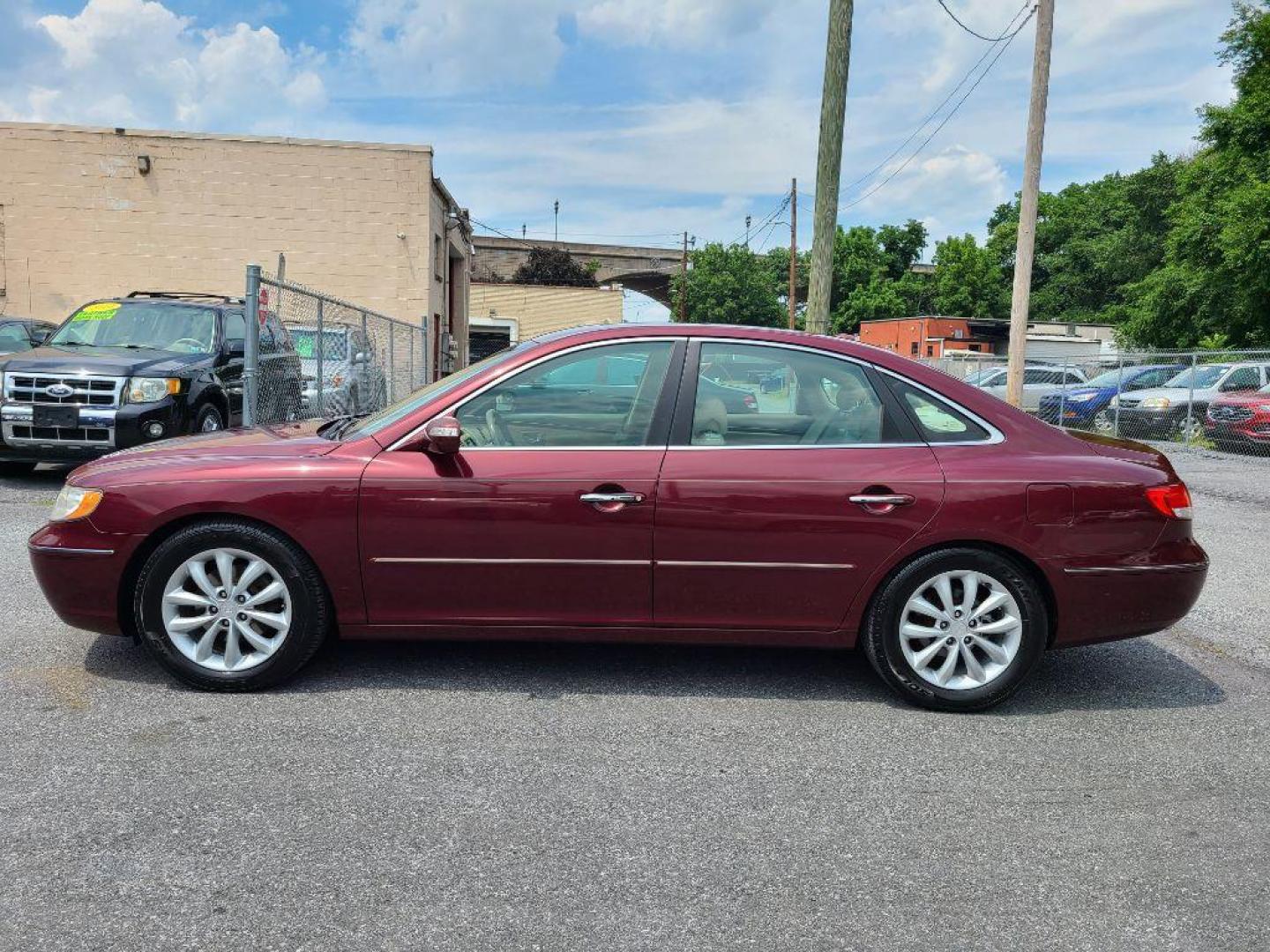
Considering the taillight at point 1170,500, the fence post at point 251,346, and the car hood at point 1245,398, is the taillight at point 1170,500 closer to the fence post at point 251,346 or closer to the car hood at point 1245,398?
the fence post at point 251,346

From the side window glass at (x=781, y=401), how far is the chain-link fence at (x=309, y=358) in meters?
3.52

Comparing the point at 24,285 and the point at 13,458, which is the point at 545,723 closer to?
the point at 13,458

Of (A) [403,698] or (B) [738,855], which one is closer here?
(B) [738,855]

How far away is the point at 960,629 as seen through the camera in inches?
162

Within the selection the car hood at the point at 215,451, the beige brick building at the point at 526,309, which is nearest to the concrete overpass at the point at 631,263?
the beige brick building at the point at 526,309

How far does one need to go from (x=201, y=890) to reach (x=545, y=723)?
1.46 meters

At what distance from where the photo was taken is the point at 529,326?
→ 51562 millimetres

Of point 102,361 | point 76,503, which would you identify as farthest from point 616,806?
point 102,361

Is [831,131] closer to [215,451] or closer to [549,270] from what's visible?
[215,451]

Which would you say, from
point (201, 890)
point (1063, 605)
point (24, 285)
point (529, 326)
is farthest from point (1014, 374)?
point (529, 326)

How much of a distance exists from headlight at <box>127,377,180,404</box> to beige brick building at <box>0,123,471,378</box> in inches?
629

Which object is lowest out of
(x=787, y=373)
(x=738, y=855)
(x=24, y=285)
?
(x=738, y=855)

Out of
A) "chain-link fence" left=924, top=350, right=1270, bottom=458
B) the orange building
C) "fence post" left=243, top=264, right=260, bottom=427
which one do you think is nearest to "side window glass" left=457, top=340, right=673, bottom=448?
"fence post" left=243, top=264, right=260, bottom=427

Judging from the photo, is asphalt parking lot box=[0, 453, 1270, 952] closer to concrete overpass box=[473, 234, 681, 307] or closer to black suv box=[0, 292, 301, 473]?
black suv box=[0, 292, 301, 473]
